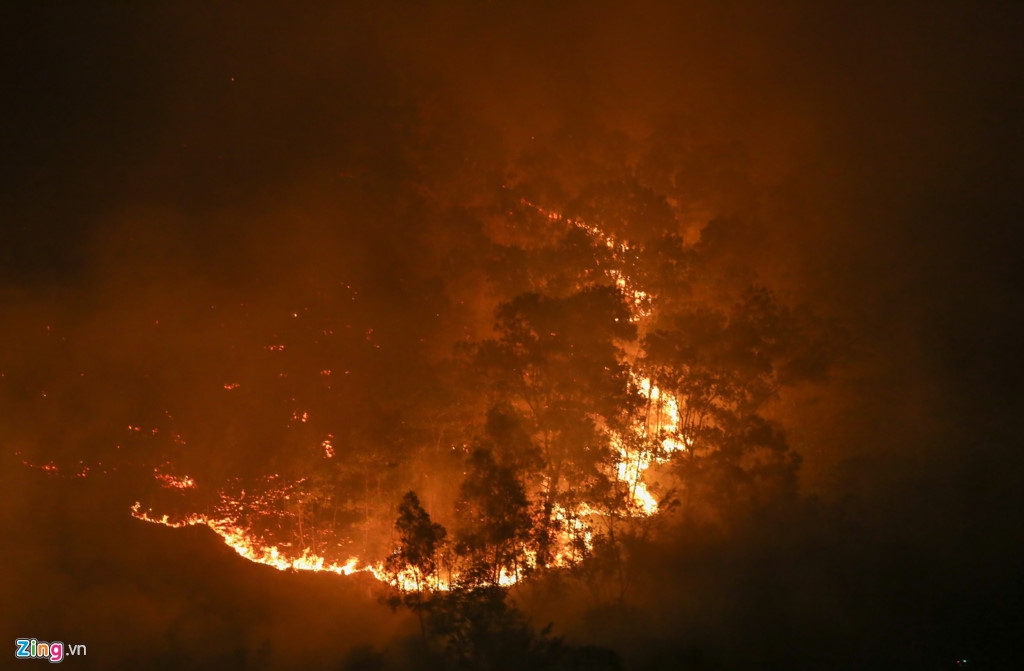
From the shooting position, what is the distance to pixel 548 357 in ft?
55.6

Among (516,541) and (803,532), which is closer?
(516,541)

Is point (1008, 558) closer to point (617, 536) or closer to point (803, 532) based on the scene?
point (803, 532)

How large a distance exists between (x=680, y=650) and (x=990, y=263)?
12.5 m

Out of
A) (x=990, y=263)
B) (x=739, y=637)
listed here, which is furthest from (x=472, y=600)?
(x=990, y=263)

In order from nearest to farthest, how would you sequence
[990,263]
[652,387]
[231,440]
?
1. [652,387]
2. [231,440]
3. [990,263]
